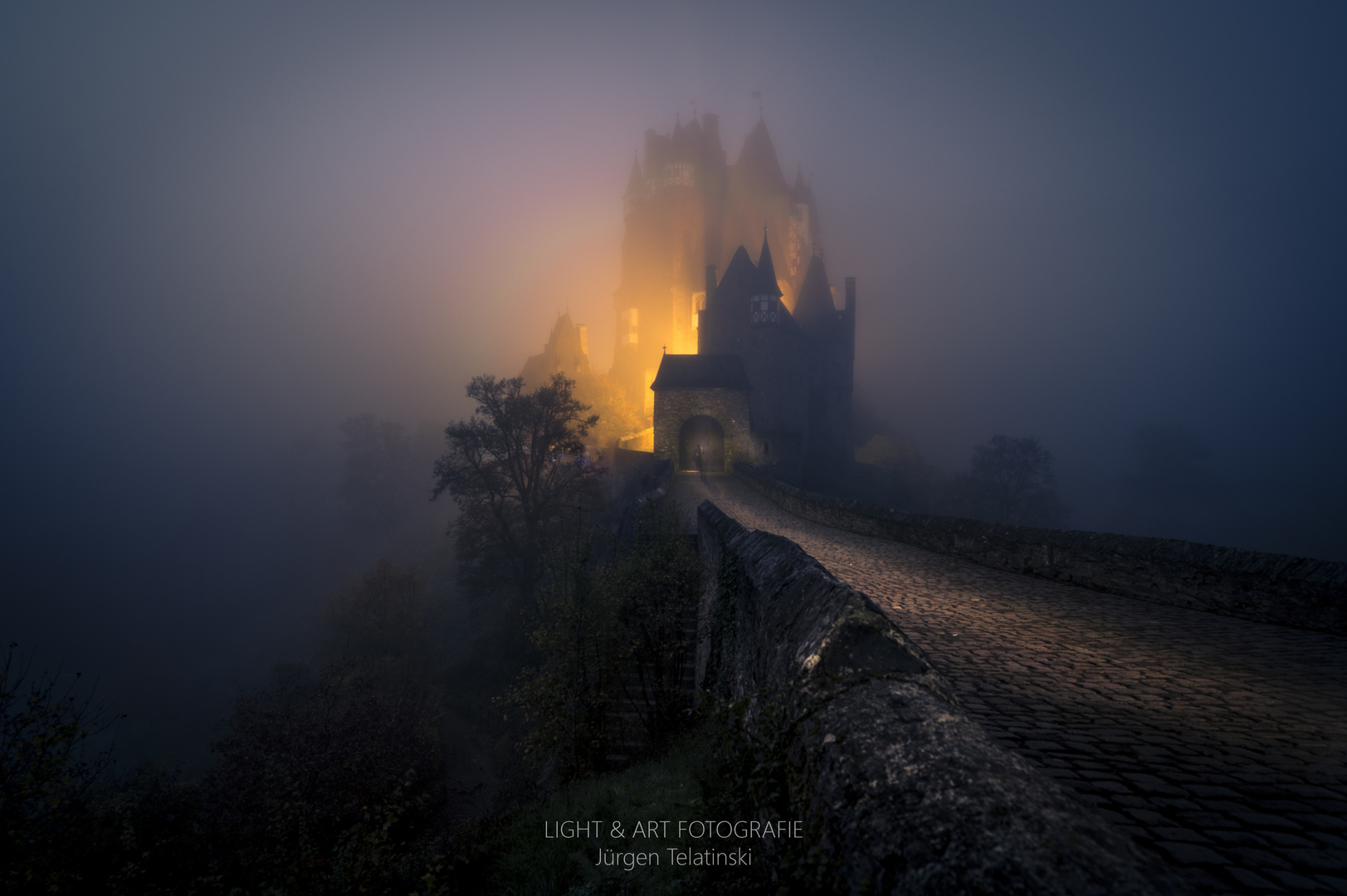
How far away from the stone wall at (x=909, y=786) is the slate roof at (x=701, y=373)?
30965 millimetres

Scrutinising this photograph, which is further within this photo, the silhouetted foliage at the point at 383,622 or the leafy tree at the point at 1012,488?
the leafy tree at the point at 1012,488

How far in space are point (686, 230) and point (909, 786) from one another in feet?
277

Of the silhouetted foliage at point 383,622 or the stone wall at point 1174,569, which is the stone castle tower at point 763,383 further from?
the stone wall at point 1174,569

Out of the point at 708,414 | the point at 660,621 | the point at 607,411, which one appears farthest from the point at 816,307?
the point at 660,621

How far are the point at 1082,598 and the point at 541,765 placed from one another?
10.5 meters

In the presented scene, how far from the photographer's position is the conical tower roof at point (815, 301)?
53.6 metres

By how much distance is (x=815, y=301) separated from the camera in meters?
54.1

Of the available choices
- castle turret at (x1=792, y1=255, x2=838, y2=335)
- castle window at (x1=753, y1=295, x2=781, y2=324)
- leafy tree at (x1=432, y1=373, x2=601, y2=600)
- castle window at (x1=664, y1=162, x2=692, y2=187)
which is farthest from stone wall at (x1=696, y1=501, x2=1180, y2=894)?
castle window at (x1=664, y1=162, x2=692, y2=187)

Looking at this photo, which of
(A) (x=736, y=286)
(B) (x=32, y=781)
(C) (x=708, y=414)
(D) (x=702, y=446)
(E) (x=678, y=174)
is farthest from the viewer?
(E) (x=678, y=174)

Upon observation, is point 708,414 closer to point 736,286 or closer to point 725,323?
point 725,323

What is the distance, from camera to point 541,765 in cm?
1170

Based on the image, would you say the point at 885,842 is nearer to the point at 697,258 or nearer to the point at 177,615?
the point at 177,615

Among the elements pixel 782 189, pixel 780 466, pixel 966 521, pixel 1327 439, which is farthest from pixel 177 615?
pixel 1327 439

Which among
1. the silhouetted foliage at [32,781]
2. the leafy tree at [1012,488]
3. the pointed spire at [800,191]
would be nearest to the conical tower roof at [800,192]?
the pointed spire at [800,191]
